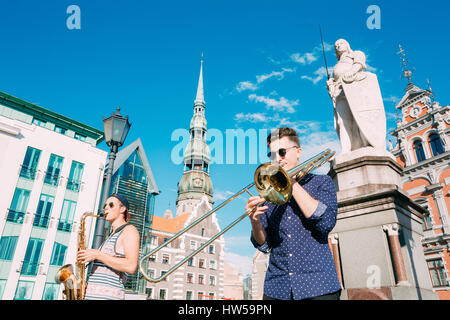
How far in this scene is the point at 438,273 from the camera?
20734mm

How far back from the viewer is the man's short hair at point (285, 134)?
2.92 m

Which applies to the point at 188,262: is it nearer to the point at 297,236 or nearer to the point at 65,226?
the point at 65,226

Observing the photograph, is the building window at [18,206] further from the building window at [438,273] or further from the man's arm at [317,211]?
the building window at [438,273]

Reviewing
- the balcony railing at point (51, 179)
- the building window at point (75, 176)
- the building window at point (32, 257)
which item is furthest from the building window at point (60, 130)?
the building window at point (32, 257)

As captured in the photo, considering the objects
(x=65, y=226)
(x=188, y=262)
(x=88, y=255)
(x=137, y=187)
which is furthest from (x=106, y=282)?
(x=188, y=262)

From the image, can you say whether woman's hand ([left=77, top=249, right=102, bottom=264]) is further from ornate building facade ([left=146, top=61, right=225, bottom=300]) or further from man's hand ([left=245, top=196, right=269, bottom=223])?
ornate building facade ([left=146, top=61, right=225, bottom=300])

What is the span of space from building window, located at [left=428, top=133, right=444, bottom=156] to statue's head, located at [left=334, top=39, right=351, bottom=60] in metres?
21.4

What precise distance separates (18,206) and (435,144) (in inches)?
1251

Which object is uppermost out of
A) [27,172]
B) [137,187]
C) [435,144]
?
[137,187]

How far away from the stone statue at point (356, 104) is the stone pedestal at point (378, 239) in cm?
59

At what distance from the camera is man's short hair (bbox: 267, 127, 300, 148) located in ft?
9.57
